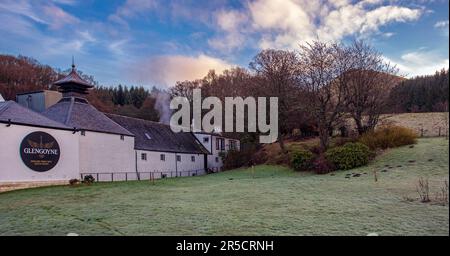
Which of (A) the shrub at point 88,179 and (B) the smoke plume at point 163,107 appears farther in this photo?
(B) the smoke plume at point 163,107

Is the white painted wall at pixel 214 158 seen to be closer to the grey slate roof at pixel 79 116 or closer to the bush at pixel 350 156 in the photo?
the grey slate roof at pixel 79 116

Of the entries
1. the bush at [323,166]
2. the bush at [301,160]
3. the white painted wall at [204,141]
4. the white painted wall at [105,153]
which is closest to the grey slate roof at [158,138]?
the white painted wall at [204,141]

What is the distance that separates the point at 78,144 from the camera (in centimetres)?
2273

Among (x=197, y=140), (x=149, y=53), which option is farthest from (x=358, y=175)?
(x=197, y=140)

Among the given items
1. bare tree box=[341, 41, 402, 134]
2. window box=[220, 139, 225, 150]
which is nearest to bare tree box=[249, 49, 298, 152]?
bare tree box=[341, 41, 402, 134]

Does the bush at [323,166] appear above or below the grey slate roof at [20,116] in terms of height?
below

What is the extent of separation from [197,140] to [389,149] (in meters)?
22.1

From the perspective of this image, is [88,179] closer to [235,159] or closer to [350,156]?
[350,156]

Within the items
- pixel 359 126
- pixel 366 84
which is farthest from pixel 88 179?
pixel 366 84

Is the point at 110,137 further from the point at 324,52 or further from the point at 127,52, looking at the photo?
the point at 324,52

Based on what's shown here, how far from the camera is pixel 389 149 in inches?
930

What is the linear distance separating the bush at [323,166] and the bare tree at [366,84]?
23.1ft

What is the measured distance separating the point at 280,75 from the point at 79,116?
683 inches

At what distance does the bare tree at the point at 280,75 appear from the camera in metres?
32.4
